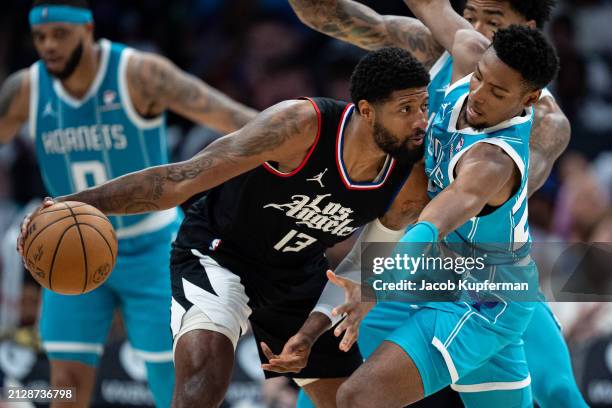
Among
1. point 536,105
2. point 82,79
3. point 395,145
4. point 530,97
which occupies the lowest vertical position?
point 82,79

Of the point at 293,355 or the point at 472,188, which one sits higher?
the point at 472,188

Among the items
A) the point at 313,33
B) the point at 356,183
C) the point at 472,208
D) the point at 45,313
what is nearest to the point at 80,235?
the point at 356,183

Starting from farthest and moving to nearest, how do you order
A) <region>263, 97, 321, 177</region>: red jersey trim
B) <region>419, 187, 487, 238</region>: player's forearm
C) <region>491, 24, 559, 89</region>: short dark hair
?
A: <region>263, 97, 321, 177</region>: red jersey trim, <region>491, 24, 559, 89</region>: short dark hair, <region>419, 187, 487, 238</region>: player's forearm

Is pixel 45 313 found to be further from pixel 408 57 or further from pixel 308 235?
pixel 408 57

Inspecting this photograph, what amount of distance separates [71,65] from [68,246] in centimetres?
225

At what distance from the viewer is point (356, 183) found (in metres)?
4.87

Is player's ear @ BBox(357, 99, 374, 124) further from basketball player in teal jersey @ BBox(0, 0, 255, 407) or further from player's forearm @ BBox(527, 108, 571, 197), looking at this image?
basketball player in teal jersey @ BBox(0, 0, 255, 407)

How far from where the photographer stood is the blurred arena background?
7770mm

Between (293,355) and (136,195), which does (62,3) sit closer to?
(136,195)

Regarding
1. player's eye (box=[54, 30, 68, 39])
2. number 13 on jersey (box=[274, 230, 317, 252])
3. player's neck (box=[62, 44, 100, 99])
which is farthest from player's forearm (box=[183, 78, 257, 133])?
number 13 on jersey (box=[274, 230, 317, 252])

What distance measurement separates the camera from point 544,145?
540 centimetres

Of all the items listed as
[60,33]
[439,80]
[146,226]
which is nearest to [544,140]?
[439,80]

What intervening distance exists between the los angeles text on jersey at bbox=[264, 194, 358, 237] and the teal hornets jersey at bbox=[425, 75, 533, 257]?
43cm

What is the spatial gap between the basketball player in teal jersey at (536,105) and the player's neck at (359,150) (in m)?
0.49
